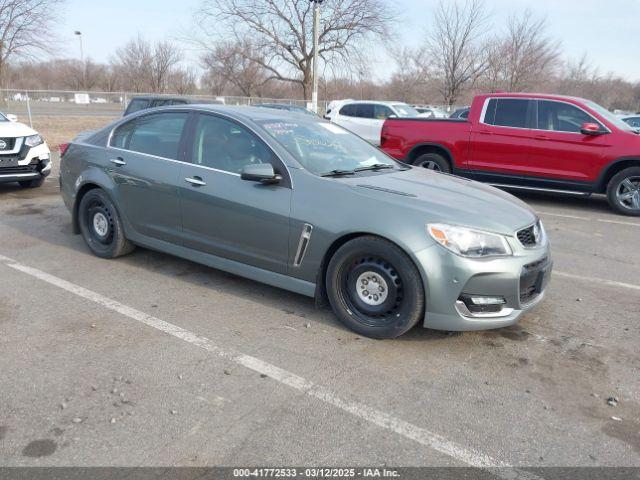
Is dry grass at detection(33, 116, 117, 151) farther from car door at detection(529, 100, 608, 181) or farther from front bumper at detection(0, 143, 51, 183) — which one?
car door at detection(529, 100, 608, 181)

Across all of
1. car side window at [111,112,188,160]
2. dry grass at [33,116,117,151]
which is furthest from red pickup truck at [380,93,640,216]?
dry grass at [33,116,117,151]

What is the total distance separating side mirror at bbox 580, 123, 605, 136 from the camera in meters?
8.30

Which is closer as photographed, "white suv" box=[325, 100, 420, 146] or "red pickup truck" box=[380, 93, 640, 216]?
"red pickup truck" box=[380, 93, 640, 216]

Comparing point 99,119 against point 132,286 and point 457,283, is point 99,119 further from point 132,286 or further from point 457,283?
point 457,283

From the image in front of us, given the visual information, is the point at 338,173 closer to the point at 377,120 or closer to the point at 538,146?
the point at 538,146

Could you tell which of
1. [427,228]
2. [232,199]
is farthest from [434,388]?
[232,199]

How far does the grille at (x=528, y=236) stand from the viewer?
368cm

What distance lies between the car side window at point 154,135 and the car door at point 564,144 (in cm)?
635

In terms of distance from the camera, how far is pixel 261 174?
13.0ft

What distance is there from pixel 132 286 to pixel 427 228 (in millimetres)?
2706

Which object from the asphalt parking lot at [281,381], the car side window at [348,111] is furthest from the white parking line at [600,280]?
the car side window at [348,111]

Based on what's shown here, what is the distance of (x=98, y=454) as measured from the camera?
2473mm

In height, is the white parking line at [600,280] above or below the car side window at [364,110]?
below

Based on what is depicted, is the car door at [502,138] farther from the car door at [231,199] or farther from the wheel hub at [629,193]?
the car door at [231,199]
